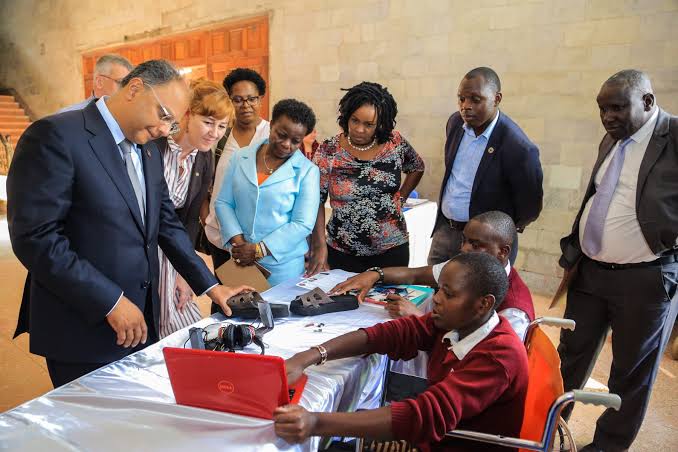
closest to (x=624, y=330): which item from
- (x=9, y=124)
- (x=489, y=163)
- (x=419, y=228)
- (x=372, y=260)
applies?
(x=489, y=163)

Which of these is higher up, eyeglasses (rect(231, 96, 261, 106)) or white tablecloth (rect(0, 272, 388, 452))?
eyeglasses (rect(231, 96, 261, 106))

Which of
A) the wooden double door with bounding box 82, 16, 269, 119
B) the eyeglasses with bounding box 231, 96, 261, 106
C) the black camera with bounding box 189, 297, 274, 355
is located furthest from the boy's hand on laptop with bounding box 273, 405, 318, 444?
the wooden double door with bounding box 82, 16, 269, 119

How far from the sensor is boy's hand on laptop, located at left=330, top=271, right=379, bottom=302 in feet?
6.50

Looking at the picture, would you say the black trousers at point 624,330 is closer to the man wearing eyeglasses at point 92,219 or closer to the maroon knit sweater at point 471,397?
the maroon knit sweater at point 471,397

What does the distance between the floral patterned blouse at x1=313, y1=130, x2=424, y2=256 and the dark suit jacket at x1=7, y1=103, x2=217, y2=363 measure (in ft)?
3.73

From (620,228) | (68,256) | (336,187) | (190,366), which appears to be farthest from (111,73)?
(620,228)

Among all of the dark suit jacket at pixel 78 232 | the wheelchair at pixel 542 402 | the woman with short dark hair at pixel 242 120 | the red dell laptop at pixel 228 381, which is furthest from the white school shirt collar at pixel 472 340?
the woman with short dark hair at pixel 242 120

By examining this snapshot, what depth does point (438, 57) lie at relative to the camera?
4949mm

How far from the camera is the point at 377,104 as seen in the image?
2.59 meters

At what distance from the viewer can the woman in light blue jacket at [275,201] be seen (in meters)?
2.35

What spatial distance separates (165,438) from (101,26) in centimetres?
985

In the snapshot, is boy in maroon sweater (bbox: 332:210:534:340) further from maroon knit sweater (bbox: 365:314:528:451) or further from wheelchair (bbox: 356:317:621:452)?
maroon knit sweater (bbox: 365:314:528:451)

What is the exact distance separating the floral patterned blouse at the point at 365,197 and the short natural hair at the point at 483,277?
1.19 meters

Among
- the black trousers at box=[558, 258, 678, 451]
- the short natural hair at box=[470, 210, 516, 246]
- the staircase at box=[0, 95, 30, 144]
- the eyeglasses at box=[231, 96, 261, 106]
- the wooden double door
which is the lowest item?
the black trousers at box=[558, 258, 678, 451]
